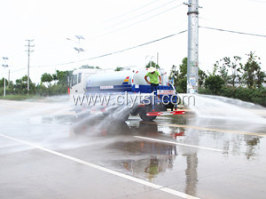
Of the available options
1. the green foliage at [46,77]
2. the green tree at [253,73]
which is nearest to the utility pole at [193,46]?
the green tree at [253,73]

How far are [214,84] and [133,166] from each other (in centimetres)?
2341

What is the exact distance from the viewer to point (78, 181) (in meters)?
5.18

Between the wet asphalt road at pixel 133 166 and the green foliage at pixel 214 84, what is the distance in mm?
18513

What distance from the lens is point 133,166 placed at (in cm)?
614

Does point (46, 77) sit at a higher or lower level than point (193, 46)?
higher

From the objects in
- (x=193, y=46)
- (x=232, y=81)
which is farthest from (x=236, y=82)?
(x=193, y=46)

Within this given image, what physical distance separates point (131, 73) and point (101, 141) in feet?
19.3

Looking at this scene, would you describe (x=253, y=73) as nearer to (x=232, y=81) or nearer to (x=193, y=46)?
(x=232, y=81)

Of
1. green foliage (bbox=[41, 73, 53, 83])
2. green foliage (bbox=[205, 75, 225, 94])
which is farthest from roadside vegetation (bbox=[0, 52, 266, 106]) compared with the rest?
green foliage (bbox=[41, 73, 53, 83])

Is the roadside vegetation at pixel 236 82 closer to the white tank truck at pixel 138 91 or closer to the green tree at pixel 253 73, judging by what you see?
the green tree at pixel 253 73

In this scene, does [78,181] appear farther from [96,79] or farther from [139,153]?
[96,79]

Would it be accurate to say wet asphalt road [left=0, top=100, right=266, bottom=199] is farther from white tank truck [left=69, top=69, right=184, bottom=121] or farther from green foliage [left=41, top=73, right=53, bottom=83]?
green foliage [left=41, top=73, right=53, bottom=83]

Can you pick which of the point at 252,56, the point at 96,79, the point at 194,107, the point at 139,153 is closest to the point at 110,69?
the point at 96,79

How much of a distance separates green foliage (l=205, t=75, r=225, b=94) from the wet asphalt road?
18.5 meters
